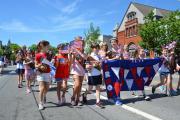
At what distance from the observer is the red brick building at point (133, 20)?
203ft

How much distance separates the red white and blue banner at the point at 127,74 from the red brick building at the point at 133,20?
5048cm

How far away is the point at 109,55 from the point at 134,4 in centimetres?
5580

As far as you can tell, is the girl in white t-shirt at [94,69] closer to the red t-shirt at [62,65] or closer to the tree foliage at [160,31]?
the red t-shirt at [62,65]

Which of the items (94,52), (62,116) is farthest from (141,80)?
(62,116)

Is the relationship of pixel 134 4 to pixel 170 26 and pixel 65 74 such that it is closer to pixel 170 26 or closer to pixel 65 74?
pixel 170 26

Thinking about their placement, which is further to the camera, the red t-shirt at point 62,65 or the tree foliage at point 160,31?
the tree foliage at point 160,31

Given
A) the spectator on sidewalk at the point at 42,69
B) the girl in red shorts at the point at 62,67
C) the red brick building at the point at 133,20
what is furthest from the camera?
the red brick building at the point at 133,20

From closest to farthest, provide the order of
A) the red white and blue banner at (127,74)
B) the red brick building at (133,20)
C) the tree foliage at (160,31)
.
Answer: the red white and blue banner at (127,74)
the tree foliage at (160,31)
the red brick building at (133,20)

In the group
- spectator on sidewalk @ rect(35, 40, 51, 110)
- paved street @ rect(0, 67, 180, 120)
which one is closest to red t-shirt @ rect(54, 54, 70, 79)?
spectator on sidewalk @ rect(35, 40, 51, 110)

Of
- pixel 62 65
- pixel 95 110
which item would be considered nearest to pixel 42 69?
pixel 62 65

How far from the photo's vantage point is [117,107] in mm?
9203

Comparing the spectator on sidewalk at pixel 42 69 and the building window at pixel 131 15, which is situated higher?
the building window at pixel 131 15

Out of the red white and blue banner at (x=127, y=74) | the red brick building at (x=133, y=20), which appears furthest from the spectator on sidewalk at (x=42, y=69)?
the red brick building at (x=133, y=20)

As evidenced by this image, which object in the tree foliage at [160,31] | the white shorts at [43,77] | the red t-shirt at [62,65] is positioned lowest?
the white shorts at [43,77]
